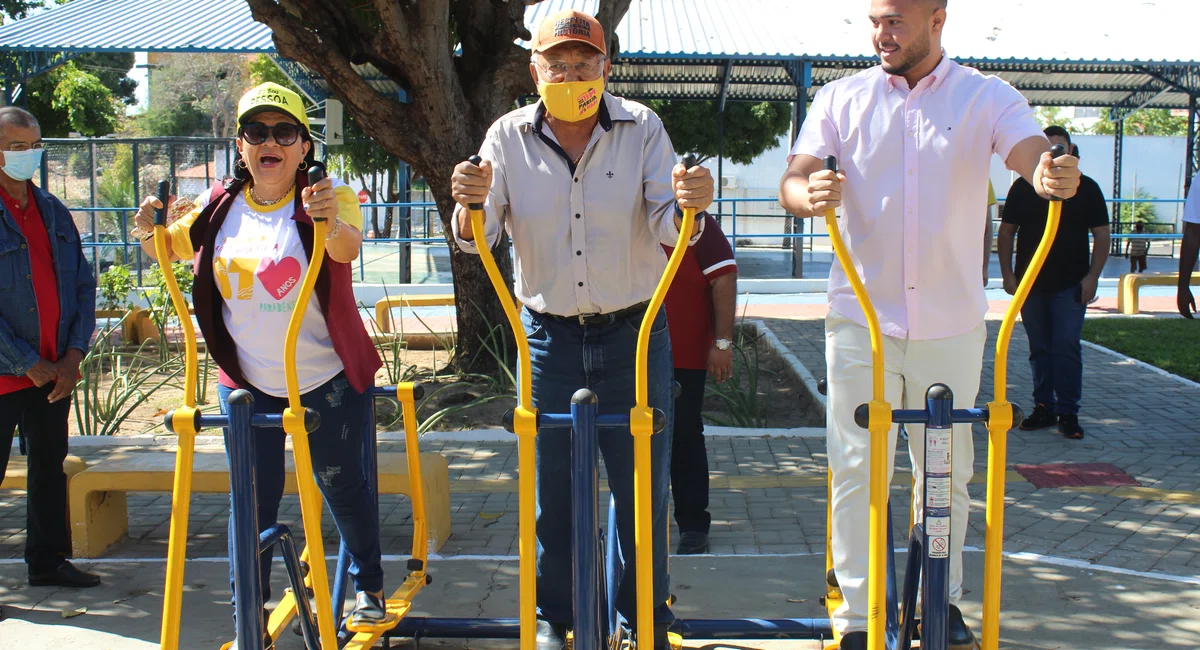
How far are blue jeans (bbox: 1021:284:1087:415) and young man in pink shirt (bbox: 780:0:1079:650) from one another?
3.77 meters

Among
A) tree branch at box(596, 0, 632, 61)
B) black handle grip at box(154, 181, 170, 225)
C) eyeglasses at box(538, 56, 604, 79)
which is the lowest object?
black handle grip at box(154, 181, 170, 225)

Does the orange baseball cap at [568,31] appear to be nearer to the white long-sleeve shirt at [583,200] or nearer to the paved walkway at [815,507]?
the white long-sleeve shirt at [583,200]

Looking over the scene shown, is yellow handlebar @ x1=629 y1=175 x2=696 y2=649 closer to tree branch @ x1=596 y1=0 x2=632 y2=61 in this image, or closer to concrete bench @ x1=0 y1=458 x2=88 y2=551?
concrete bench @ x1=0 y1=458 x2=88 y2=551

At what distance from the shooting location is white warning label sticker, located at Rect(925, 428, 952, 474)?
2.85 metres

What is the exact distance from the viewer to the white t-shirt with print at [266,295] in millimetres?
3320

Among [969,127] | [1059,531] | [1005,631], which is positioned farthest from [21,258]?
[1059,531]

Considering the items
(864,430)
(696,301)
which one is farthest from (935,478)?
(696,301)

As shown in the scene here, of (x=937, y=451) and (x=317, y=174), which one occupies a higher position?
(x=317, y=174)

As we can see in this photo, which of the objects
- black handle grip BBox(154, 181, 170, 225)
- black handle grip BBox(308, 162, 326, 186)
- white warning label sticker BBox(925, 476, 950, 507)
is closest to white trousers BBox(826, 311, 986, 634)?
white warning label sticker BBox(925, 476, 950, 507)

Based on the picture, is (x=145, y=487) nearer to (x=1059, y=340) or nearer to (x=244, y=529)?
(x=244, y=529)

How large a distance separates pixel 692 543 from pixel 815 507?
0.91m

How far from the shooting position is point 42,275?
14.3ft

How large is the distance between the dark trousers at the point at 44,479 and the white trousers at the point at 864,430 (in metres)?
3.13

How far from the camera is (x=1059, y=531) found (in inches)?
194
